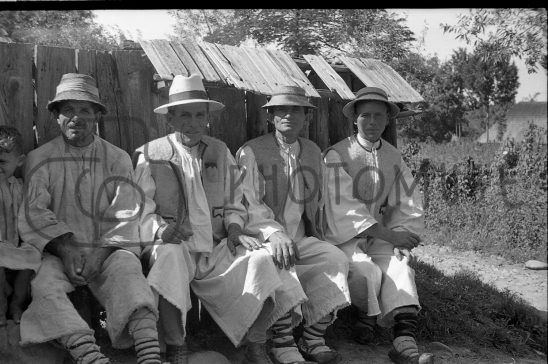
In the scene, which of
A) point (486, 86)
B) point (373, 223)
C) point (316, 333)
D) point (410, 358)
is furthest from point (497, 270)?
point (486, 86)

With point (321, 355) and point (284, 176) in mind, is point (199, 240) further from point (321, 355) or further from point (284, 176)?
point (321, 355)

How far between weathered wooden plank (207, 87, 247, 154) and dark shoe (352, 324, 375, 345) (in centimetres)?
172

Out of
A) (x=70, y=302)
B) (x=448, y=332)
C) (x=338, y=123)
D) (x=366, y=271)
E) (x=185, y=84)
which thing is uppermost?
(x=185, y=84)

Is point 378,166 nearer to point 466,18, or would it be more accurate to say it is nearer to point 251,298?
point 251,298

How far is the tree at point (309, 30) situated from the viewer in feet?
38.5

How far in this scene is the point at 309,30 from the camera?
13266mm

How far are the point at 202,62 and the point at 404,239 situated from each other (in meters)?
2.07

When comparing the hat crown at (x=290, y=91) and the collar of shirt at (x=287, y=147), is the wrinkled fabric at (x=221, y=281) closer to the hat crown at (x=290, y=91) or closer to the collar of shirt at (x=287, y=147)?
the collar of shirt at (x=287, y=147)

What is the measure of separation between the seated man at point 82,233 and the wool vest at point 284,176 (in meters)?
1.03

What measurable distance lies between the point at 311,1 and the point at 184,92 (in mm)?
2768

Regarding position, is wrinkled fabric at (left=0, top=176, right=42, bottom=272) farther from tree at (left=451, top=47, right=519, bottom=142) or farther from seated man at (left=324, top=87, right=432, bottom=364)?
tree at (left=451, top=47, right=519, bottom=142)

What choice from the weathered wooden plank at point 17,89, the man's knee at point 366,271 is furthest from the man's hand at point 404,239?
the weathered wooden plank at point 17,89

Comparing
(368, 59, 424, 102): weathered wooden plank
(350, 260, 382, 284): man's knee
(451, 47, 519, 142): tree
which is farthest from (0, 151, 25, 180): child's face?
(451, 47, 519, 142): tree

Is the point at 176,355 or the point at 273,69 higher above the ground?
the point at 273,69
